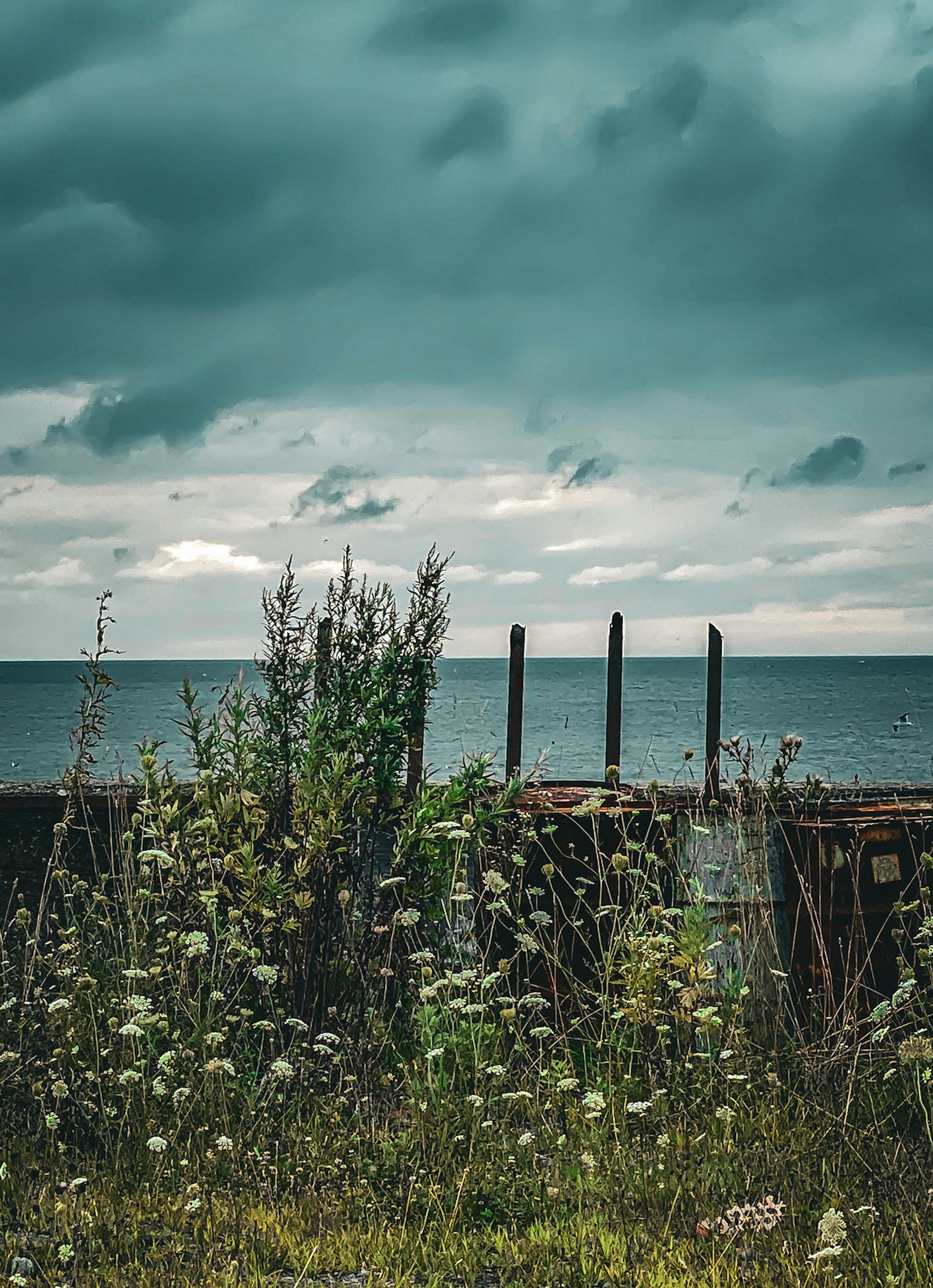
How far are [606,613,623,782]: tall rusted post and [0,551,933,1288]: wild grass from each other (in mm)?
5968

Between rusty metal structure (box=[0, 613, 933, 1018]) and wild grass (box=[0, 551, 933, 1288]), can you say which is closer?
wild grass (box=[0, 551, 933, 1288])

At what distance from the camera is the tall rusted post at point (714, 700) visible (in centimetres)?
859

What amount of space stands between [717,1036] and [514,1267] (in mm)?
1919

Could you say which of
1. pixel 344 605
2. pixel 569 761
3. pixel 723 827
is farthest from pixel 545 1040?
pixel 569 761

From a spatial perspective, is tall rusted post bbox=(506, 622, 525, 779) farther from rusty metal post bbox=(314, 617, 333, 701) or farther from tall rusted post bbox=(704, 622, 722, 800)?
rusty metal post bbox=(314, 617, 333, 701)

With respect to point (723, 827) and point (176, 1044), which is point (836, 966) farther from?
point (176, 1044)

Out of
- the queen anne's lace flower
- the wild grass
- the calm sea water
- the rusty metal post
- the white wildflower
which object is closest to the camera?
the white wildflower

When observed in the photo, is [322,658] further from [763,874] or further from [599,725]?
[599,725]

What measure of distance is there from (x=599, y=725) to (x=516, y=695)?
7051cm

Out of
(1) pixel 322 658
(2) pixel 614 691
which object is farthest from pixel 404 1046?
(2) pixel 614 691

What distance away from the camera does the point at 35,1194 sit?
415 cm

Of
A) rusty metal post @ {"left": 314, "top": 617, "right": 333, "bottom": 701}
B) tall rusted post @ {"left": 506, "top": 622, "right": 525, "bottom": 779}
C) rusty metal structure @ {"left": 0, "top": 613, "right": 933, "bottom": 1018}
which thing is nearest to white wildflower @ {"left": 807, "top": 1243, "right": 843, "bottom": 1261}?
rusty metal structure @ {"left": 0, "top": 613, "right": 933, "bottom": 1018}

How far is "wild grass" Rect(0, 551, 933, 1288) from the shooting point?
374 centimetres

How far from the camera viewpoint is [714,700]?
1248 cm
